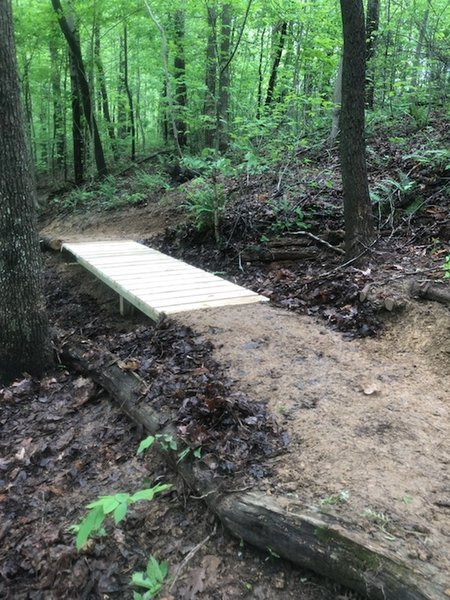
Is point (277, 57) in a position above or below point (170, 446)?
above

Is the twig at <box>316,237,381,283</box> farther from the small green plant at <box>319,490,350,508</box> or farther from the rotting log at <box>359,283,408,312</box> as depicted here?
the small green plant at <box>319,490,350,508</box>

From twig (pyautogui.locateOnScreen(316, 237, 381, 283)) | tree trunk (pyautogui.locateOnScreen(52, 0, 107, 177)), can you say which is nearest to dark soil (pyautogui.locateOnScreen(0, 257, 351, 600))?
twig (pyautogui.locateOnScreen(316, 237, 381, 283))

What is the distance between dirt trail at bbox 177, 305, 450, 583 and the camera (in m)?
2.33

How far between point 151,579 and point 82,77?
50.2 ft

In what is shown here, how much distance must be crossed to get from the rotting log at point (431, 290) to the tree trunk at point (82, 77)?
12.6 metres

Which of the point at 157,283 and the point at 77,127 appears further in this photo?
the point at 77,127

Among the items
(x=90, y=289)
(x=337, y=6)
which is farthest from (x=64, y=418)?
(x=337, y=6)

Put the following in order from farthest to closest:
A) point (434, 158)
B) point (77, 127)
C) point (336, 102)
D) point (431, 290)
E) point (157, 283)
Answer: point (77, 127)
point (336, 102)
point (434, 158)
point (157, 283)
point (431, 290)

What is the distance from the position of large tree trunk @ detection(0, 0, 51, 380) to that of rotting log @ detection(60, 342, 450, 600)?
8.11 feet

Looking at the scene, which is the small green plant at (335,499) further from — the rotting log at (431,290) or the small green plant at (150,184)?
the small green plant at (150,184)

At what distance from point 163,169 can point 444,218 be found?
1053cm

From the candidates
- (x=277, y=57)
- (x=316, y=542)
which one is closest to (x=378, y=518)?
(x=316, y=542)

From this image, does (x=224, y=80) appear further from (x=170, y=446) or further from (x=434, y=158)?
(x=170, y=446)

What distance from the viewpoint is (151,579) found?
236 centimetres
